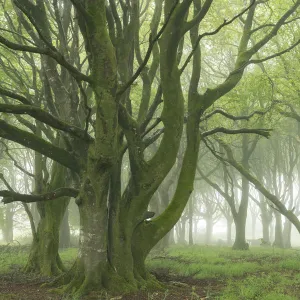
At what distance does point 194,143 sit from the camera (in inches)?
311

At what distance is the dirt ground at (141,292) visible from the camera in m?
5.80

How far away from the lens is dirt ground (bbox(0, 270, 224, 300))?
5805mm

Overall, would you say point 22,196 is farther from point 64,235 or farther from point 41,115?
point 64,235

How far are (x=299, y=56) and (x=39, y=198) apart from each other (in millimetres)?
12462

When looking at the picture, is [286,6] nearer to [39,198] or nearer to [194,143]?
[194,143]

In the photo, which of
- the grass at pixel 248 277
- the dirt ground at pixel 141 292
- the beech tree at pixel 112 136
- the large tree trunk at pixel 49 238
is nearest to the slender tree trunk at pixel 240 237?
the grass at pixel 248 277

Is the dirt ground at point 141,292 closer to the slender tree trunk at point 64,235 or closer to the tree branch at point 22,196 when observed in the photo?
the tree branch at point 22,196

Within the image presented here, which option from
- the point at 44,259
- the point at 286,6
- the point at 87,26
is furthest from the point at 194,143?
the point at 286,6

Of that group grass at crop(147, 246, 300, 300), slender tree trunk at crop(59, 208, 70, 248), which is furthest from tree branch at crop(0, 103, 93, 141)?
slender tree trunk at crop(59, 208, 70, 248)

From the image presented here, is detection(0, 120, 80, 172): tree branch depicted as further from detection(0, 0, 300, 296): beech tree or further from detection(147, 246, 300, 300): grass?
detection(147, 246, 300, 300): grass

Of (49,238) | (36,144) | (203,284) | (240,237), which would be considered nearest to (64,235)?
(240,237)

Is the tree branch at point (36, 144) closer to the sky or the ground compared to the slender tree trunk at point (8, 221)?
closer to the sky

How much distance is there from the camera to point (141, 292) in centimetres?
629

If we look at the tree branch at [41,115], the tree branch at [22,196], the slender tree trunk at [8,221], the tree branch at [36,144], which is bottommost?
the slender tree trunk at [8,221]
